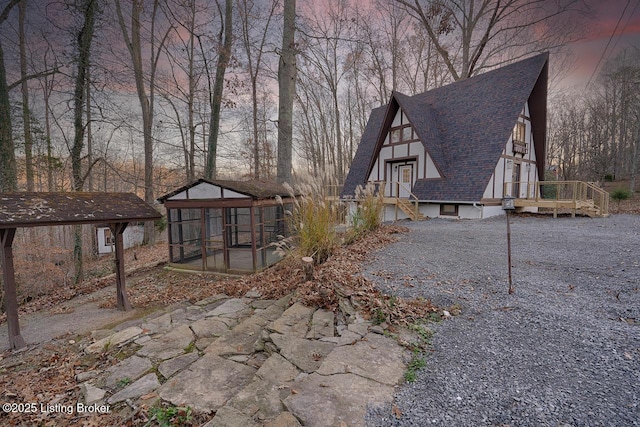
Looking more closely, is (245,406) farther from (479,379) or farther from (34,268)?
(34,268)

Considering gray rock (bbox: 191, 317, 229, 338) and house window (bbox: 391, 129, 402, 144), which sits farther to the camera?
house window (bbox: 391, 129, 402, 144)

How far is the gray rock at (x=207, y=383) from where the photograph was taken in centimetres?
185

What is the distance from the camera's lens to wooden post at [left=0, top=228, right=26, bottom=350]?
328 centimetres

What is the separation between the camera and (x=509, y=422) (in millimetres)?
1351

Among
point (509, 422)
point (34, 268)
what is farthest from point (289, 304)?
point (34, 268)

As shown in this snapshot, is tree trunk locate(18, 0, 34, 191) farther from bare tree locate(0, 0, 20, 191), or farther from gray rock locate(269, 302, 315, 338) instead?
gray rock locate(269, 302, 315, 338)

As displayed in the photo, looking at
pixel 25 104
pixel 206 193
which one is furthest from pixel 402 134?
pixel 25 104

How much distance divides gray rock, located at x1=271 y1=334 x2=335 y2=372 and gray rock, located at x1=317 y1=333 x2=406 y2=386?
0.11m

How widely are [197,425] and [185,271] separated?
5.90 meters

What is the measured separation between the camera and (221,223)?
7082 mm

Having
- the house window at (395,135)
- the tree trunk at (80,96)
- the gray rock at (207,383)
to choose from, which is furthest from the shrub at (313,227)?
the house window at (395,135)

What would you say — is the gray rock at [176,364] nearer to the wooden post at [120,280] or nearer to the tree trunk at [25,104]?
the wooden post at [120,280]

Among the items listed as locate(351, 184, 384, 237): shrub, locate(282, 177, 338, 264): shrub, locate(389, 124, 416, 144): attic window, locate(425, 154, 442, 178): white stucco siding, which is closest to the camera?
locate(282, 177, 338, 264): shrub

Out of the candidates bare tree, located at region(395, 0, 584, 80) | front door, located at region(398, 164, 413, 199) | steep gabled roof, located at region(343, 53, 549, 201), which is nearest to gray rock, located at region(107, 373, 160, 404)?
steep gabled roof, located at region(343, 53, 549, 201)
